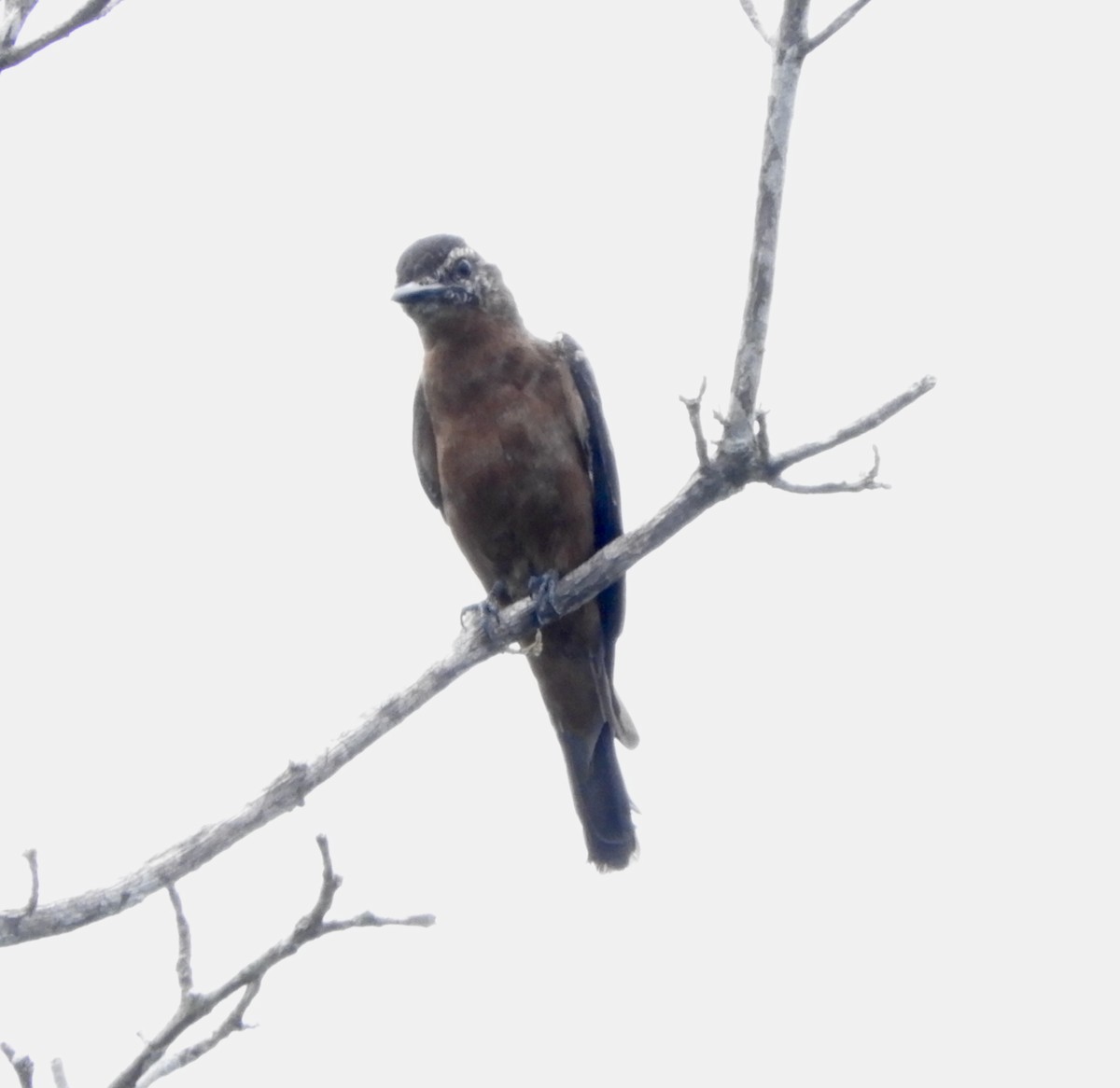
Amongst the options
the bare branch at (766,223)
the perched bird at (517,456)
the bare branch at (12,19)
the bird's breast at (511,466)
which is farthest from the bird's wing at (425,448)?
the bare branch at (12,19)

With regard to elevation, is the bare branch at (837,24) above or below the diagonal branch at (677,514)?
above

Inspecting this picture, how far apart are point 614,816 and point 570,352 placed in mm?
2453

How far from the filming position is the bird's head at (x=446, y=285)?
7973 mm

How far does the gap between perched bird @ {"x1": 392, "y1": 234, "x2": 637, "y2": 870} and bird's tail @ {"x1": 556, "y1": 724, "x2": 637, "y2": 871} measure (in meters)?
0.10

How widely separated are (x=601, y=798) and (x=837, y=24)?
15.6ft

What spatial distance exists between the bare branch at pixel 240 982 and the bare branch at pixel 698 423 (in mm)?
1917

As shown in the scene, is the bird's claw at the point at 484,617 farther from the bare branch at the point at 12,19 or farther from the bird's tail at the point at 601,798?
the bare branch at the point at 12,19

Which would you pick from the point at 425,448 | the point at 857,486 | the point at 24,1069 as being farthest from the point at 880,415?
the point at 425,448

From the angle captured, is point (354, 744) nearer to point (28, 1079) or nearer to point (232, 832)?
point (232, 832)

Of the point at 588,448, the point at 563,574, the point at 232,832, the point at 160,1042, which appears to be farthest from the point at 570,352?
the point at 160,1042

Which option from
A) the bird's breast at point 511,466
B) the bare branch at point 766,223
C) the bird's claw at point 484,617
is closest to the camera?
the bare branch at point 766,223

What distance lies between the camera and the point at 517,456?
7648 millimetres

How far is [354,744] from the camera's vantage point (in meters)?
5.44

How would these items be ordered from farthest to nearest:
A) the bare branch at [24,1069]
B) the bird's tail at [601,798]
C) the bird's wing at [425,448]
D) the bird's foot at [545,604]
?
1. the bird's tail at [601,798]
2. the bird's wing at [425,448]
3. the bird's foot at [545,604]
4. the bare branch at [24,1069]
